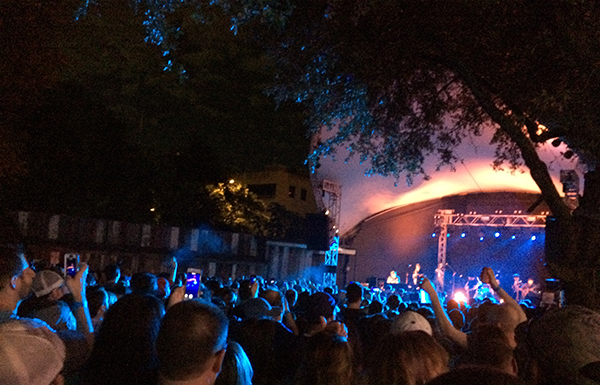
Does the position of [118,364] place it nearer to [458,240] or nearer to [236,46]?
[458,240]

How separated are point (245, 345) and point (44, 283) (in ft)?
5.24

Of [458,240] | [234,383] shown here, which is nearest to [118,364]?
[234,383]

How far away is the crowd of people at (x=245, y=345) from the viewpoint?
6.23 ft

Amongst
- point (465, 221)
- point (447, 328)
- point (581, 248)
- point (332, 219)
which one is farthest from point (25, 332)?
point (465, 221)

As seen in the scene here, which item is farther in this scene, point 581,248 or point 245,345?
point 581,248

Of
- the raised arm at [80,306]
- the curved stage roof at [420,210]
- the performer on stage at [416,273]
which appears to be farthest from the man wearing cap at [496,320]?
the performer on stage at [416,273]

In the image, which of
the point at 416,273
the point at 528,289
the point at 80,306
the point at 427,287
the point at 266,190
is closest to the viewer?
the point at 80,306

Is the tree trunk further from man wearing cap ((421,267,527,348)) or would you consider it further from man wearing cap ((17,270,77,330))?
man wearing cap ((17,270,77,330))

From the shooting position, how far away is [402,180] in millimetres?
24031

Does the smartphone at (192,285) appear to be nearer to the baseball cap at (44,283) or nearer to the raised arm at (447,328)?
the baseball cap at (44,283)

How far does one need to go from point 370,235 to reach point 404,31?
21.6m

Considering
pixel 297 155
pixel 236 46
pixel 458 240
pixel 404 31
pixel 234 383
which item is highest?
pixel 236 46

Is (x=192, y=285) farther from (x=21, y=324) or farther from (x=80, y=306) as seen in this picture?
(x=21, y=324)

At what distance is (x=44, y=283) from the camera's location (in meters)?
4.30
